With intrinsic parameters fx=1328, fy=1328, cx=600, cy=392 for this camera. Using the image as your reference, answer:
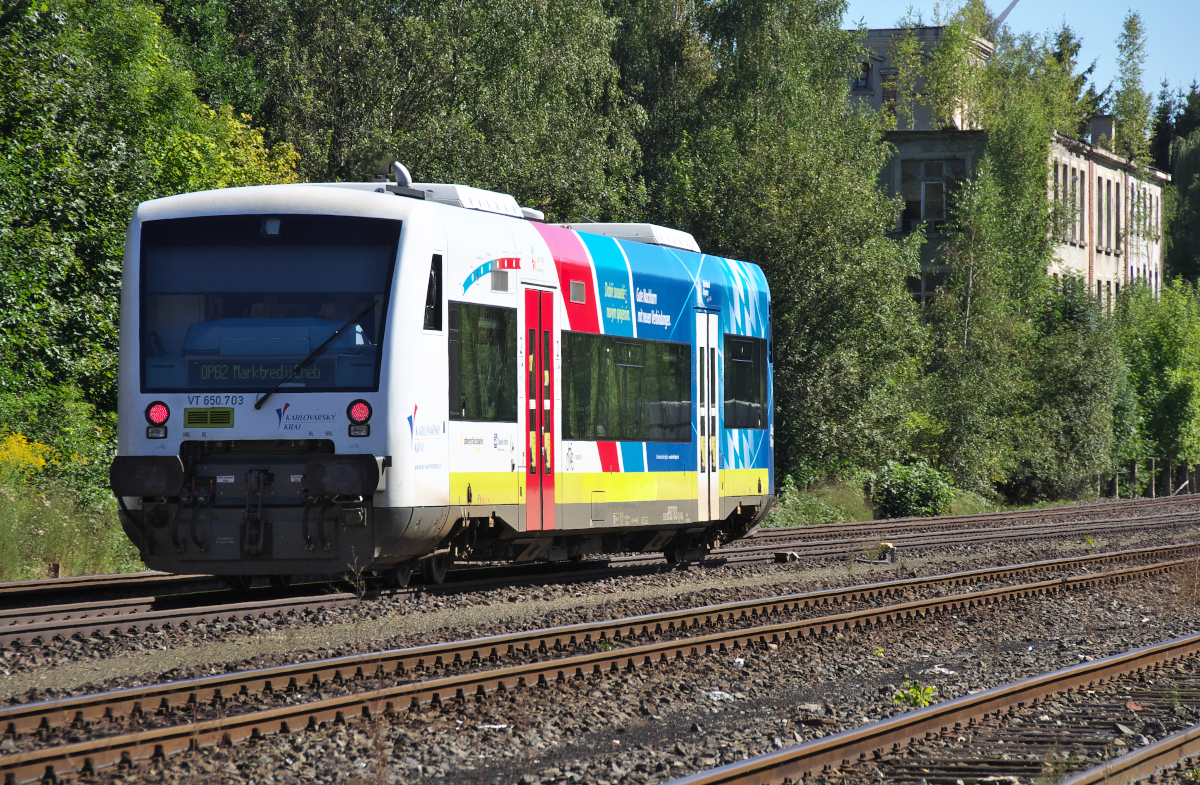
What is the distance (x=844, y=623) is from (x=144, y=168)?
616 inches

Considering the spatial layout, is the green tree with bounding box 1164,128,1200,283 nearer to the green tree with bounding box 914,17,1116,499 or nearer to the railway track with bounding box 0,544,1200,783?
the green tree with bounding box 914,17,1116,499

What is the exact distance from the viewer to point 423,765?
6547 mm

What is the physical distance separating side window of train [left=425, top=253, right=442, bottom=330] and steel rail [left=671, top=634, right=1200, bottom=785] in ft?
17.6

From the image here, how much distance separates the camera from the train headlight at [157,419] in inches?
427

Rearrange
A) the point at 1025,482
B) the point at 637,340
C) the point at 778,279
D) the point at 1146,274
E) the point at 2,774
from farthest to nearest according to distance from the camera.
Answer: the point at 1146,274 → the point at 1025,482 → the point at 778,279 → the point at 637,340 → the point at 2,774

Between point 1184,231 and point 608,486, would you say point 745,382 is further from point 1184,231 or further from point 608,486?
point 1184,231

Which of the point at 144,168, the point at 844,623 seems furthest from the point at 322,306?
the point at 144,168

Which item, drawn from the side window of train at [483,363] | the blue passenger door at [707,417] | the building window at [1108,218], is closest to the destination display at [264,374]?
the side window of train at [483,363]

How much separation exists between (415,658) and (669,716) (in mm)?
1809

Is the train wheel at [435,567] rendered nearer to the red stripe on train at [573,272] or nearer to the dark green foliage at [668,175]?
the red stripe on train at [573,272]

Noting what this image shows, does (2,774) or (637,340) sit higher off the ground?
(637,340)

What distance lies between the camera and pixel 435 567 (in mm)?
12555

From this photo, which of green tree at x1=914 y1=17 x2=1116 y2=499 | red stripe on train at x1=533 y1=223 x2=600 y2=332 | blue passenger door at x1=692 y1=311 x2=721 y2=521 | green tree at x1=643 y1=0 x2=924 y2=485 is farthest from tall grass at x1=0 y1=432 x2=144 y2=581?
green tree at x1=914 y1=17 x2=1116 y2=499

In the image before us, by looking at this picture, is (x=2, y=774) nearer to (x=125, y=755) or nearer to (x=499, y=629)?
(x=125, y=755)
